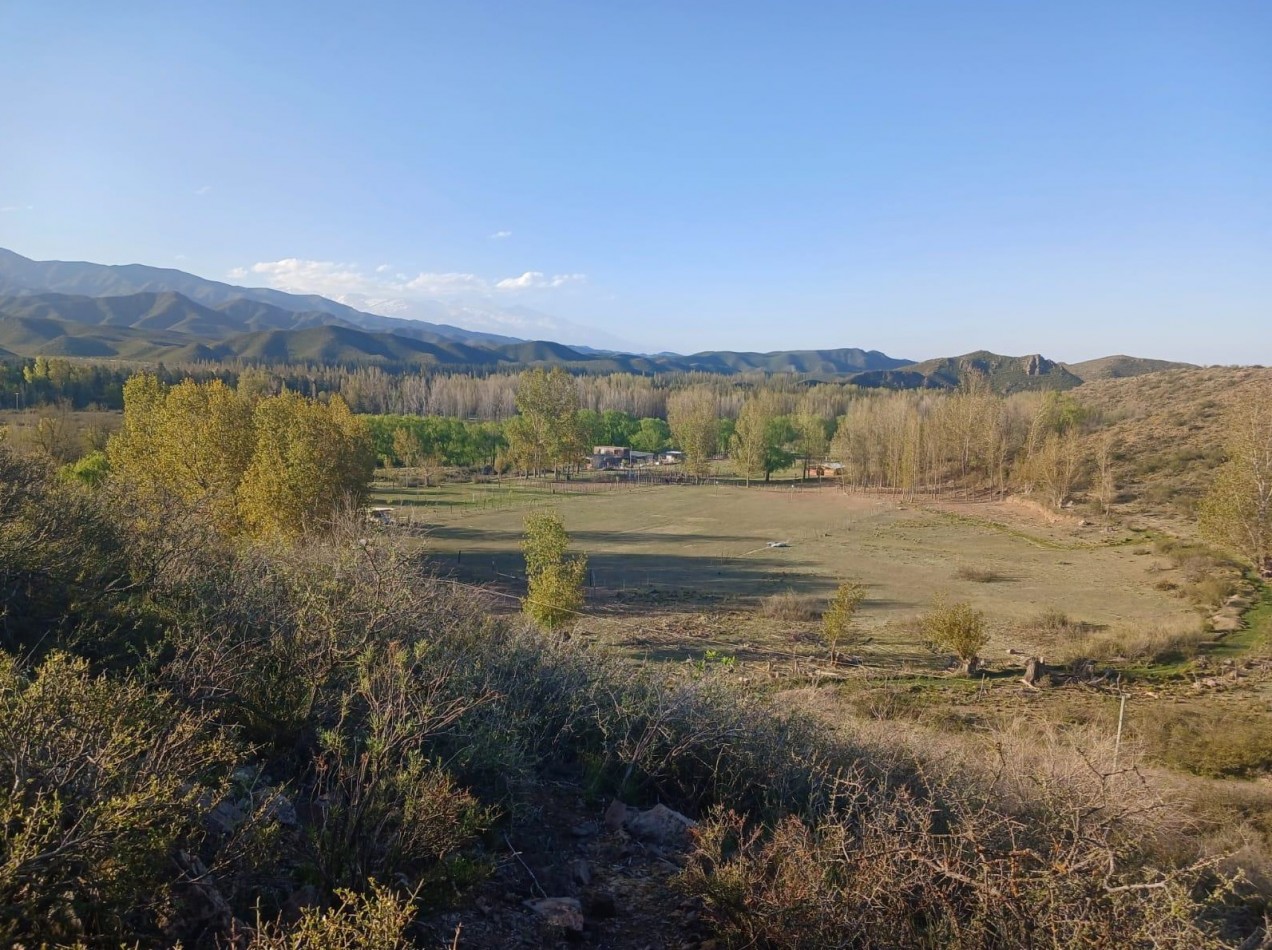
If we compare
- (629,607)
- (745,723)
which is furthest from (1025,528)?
(745,723)

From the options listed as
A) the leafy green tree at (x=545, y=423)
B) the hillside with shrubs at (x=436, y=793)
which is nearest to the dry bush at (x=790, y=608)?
the hillside with shrubs at (x=436, y=793)

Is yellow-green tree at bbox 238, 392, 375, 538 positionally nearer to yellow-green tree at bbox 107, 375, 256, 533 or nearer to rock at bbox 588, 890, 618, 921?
yellow-green tree at bbox 107, 375, 256, 533

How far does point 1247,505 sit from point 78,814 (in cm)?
3946

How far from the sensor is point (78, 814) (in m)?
3.21

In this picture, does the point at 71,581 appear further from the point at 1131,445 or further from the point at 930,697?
the point at 1131,445

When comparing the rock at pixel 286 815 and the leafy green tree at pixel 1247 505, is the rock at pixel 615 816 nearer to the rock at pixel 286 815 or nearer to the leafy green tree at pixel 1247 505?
the rock at pixel 286 815

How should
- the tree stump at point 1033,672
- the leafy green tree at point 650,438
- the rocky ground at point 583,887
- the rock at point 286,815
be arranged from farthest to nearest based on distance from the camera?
1. the leafy green tree at point 650,438
2. the tree stump at point 1033,672
3. the rock at point 286,815
4. the rocky ground at point 583,887

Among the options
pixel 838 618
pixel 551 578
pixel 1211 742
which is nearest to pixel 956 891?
pixel 1211 742

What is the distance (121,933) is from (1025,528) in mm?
52790

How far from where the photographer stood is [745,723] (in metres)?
7.78

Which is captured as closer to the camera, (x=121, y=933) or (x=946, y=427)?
(x=121, y=933)

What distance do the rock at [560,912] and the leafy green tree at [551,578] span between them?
1568 centimetres

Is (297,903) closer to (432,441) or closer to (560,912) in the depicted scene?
(560,912)

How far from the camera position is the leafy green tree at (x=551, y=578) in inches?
859
